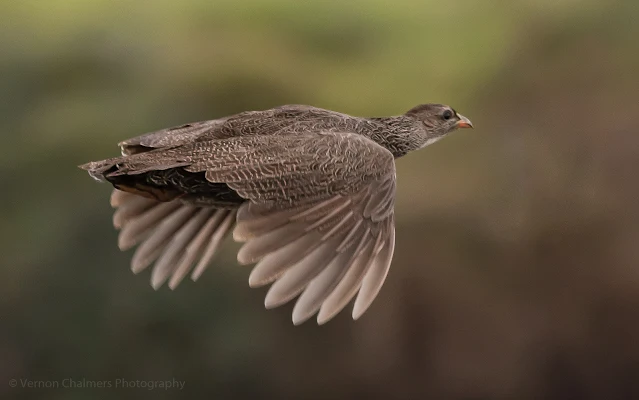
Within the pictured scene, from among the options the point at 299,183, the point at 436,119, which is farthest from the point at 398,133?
the point at 299,183

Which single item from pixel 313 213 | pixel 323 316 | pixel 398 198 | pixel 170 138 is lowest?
pixel 398 198

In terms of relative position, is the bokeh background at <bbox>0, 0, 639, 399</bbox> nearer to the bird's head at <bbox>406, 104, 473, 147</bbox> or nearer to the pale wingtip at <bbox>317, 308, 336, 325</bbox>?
the bird's head at <bbox>406, 104, 473, 147</bbox>

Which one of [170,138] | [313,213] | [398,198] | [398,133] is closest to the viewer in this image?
[313,213]

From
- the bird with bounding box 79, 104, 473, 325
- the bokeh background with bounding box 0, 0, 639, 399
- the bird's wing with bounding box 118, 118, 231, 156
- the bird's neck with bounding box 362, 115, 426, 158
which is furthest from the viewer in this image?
the bokeh background with bounding box 0, 0, 639, 399

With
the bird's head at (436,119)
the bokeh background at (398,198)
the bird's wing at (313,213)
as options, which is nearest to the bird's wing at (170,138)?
the bird's wing at (313,213)

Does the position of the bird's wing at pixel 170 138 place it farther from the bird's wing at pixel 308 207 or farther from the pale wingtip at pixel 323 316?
the pale wingtip at pixel 323 316

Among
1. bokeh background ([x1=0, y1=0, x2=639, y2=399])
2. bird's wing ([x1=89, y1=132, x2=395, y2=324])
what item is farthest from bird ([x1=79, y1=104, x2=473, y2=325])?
bokeh background ([x1=0, y1=0, x2=639, y2=399])

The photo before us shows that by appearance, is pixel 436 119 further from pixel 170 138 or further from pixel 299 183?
pixel 170 138
